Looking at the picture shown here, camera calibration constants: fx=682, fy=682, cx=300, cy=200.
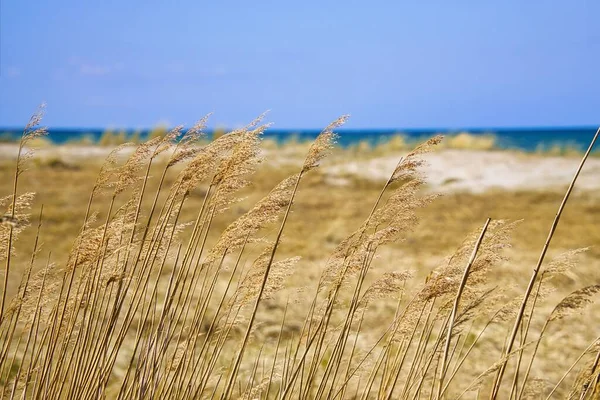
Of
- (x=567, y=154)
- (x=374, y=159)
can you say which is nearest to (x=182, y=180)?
(x=374, y=159)

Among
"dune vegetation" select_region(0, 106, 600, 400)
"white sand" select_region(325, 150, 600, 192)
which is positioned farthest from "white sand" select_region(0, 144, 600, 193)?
"dune vegetation" select_region(0, 106, 600, 400)

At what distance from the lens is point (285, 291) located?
21.1ft

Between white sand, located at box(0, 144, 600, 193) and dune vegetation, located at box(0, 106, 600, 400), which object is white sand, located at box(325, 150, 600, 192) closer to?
white sand, located at box(0, 144, 600, 193)

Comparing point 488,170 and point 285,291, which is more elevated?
point 488,170

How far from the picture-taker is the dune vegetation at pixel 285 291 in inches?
84.1

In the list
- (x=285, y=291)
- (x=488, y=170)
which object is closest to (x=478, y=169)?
(x=488, y=170)

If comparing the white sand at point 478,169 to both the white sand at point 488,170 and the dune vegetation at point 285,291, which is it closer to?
the white sand at point 488,170

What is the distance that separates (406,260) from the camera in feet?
24.2

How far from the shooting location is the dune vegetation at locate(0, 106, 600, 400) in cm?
214

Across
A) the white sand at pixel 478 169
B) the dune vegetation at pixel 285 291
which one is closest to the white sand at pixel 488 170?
the white sand at pixel 478 169

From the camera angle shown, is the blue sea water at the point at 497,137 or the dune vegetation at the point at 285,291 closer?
the dune vegetation at the point at 285,291

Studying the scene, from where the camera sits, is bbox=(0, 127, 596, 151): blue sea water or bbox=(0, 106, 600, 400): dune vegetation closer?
bbox=(0, 106, 600, 400): dune vegetation

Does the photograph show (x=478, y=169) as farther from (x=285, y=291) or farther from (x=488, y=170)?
(x=285, y=291)

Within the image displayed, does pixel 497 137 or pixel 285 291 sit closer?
pixel 285 291
